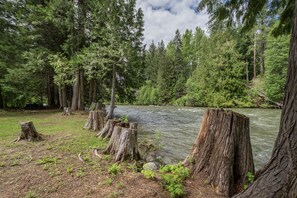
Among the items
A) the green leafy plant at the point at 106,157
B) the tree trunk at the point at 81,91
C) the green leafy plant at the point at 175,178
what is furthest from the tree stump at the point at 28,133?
the tree trunk at the point at 81,91

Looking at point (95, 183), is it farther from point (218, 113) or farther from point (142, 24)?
point (142, 24)

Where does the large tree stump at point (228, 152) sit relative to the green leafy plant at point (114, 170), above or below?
above

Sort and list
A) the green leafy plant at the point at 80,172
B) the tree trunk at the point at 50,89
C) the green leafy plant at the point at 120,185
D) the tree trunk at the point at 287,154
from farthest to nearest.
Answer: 1. the tree trunk at the point at 50,89
2. the green leafy plant at the point at 80,172
3. the green leafy plant at the point at 120,185
4. the tree trunk at the point at 287,154

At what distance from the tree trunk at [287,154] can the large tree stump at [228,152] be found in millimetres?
1064

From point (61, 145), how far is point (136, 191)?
3511 millimetres

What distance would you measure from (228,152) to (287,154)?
1308mm

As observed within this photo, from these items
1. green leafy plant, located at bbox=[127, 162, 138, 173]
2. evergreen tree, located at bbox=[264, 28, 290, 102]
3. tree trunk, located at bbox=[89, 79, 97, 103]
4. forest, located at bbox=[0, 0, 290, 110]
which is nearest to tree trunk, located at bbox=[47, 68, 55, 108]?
forest, located at bbox=[0, 0, 290, 110]

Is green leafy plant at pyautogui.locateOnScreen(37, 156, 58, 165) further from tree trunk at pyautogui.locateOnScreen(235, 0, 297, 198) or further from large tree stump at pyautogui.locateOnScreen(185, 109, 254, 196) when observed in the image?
tree trunk at pyautogui.locateOnScreen(235, 0, 297, 198)

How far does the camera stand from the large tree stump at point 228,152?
3197 millimetres

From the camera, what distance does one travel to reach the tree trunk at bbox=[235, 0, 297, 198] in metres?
1.81

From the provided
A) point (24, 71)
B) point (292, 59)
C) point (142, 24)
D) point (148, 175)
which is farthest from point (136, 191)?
point (24, 71)

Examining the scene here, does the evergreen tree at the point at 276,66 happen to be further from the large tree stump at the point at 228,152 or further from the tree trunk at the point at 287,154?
the tree trunk at the point at 287,154

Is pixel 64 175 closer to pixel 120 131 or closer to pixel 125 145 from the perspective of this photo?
pixel 125 145

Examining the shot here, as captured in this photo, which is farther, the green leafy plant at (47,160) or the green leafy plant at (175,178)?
the green leafy plant at (47,160)
